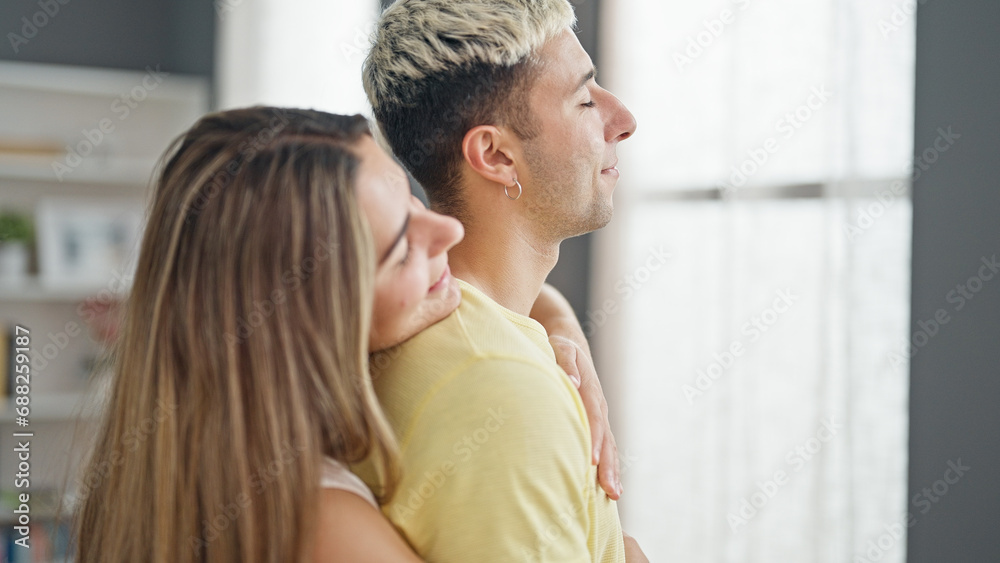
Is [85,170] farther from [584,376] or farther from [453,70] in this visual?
[584,376]

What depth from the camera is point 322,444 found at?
2.76 feet

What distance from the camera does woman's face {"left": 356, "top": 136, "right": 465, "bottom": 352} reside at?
0.85 metres

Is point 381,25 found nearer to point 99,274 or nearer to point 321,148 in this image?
point 321,148

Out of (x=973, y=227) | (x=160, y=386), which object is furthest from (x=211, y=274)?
(x=973, y=227)

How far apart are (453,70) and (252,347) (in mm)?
615

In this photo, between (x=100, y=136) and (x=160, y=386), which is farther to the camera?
(x=100, y=136)

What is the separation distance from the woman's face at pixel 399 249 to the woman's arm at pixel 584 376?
0.30 m

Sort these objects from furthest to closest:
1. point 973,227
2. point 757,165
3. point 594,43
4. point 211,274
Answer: point 594,43
point 757,165
point 973,227
point 211,274

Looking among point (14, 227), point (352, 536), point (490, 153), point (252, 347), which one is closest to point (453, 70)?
point (490, 153)

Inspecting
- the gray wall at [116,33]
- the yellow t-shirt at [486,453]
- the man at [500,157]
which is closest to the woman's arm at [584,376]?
the man at [500,157]

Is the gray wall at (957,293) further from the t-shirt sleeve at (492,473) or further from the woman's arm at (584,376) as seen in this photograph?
the t-shirt sleeve at (492,473)

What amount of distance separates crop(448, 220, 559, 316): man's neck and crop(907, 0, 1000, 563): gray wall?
848 millimetres

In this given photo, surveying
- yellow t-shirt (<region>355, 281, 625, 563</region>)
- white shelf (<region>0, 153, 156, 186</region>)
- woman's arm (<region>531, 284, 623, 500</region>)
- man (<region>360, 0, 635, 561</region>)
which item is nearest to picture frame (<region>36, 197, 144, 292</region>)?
white shelf (<region>0, 153, 156, 186</region>)

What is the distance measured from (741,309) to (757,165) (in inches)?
15.0
